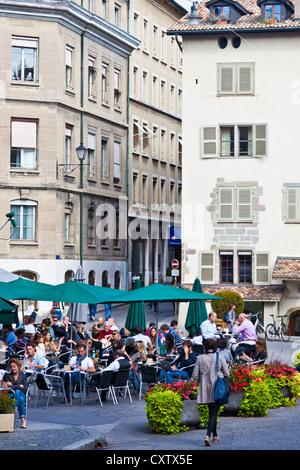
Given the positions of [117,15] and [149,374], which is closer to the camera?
[149,374]

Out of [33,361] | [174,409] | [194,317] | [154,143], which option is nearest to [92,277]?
[154,143]

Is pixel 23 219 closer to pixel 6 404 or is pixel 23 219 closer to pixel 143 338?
pixel 143 338

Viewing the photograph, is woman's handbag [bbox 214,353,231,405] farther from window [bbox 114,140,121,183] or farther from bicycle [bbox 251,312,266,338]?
window [bbox 114,140,121,183]

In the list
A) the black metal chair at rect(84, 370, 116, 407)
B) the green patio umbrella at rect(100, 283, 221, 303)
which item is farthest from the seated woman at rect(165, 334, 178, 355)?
the black metal chair at rect(84, 370, 116, 407)

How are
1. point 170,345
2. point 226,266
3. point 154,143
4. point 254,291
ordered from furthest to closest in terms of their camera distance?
1. point 154,143
2. point 226,266
3. point 254,291
4. point 170,345

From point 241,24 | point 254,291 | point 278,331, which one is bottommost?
point 278,331

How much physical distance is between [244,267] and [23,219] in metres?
10.8

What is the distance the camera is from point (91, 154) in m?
51.6

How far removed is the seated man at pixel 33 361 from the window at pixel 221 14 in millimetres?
25022

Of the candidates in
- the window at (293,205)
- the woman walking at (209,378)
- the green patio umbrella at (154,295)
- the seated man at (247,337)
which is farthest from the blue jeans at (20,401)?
the window at (293,205)

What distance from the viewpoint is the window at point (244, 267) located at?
139 ft

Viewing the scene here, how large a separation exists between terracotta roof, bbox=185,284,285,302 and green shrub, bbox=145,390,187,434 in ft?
83.3

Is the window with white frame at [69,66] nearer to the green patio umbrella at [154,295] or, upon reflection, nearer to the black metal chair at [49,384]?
the green patio umbrella at [154,295]
